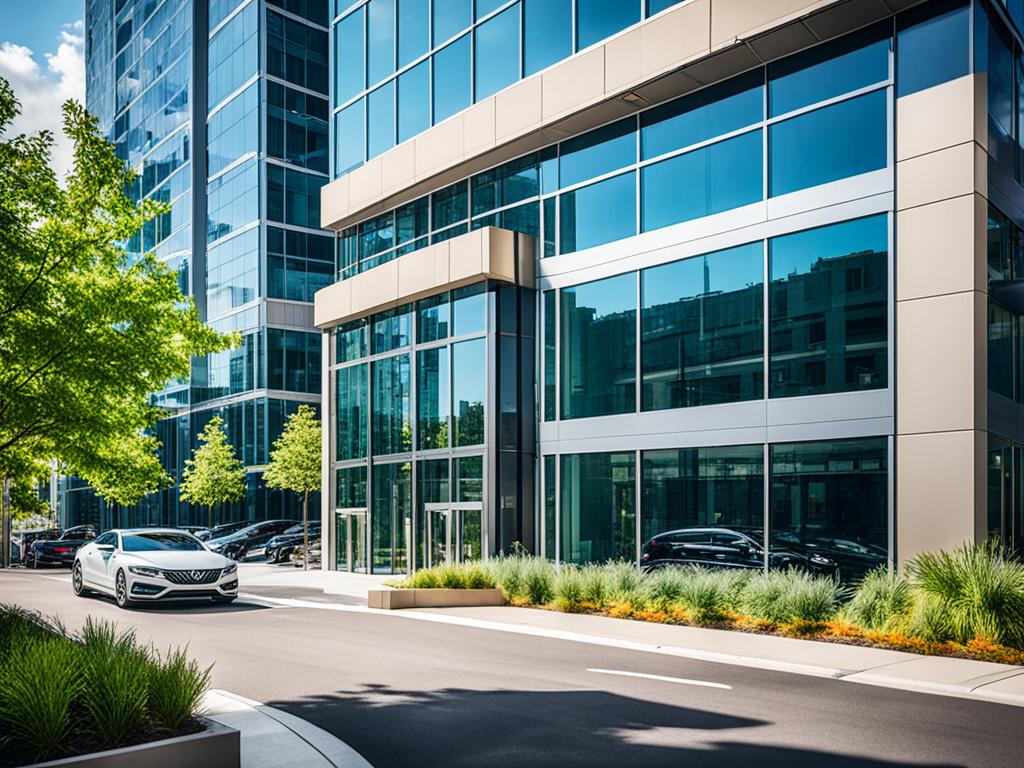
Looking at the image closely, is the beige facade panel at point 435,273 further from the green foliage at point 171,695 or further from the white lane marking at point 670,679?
the green foliage at point 171,695

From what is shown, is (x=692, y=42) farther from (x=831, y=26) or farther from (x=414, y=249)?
(x=414, y=249)

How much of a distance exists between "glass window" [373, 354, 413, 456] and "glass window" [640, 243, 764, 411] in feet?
→ 28.6

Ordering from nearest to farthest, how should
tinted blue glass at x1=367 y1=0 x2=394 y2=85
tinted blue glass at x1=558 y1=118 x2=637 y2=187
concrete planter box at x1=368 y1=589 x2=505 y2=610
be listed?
concrete planter box at x1=368 y1=589 x2=505 y2=610 < tinted blue glass at x1=558 y1=118 x2=637 y2=187 < tinted blue glass at x1=367 y1=0 x2=394 y2=85

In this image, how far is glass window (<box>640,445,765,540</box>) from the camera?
17438mm

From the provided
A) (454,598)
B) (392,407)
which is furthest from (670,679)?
(392,407)

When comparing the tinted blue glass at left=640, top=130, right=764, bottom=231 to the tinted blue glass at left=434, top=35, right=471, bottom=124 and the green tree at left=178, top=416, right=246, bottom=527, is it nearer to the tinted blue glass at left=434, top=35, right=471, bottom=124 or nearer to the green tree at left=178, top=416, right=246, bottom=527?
the tinted blue glass at left=434, top=35, right=471, bottom=124

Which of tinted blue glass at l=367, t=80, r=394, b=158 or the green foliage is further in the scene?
tinted blue glass at l=367, t=80, r=394, b=158

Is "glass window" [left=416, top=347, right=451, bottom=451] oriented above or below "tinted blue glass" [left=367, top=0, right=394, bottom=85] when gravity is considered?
below

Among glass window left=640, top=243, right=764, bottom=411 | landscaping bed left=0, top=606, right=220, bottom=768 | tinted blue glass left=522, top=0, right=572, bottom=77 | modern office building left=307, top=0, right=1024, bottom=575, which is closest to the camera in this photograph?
landscaping bed left=0, top=606, right=220, bottom=768

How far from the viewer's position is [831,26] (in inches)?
658

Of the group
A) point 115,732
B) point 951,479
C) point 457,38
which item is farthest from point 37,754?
point 457,38

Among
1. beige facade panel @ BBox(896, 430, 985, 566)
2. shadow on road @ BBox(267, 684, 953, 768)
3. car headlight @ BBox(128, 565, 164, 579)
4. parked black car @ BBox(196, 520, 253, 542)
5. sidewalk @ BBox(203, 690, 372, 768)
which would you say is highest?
beige facade panel @ BBox(896, 430, 985, 566)

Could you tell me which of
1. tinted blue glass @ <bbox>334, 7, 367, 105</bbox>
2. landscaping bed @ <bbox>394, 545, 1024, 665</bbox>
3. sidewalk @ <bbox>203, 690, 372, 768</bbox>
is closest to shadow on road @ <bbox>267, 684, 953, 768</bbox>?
sidewalk @ <bbox>203, 690, 372, 768</bbox>

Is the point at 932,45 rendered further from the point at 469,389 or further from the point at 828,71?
the point at 469,389
